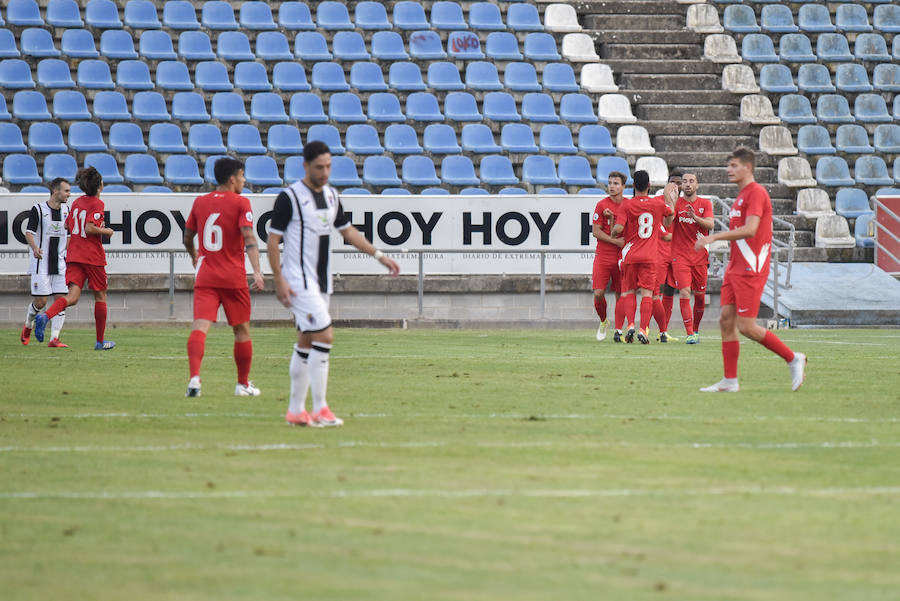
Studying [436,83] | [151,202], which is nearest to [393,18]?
[436,83]

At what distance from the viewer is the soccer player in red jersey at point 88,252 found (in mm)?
15984

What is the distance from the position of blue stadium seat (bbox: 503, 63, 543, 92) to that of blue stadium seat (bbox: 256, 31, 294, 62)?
4190 mm

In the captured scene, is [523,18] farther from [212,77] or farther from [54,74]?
[54,74]

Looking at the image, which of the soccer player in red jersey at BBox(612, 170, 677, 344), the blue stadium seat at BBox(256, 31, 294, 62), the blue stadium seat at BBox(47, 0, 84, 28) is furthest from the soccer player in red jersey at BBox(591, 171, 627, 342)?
the blue stadium seat at BBox(47, 0, 84, 28)

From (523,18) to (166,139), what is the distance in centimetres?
806

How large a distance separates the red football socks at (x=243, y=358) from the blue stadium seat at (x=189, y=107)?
14785mm

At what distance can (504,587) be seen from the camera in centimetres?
459

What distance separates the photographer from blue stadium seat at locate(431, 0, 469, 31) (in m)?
27.6

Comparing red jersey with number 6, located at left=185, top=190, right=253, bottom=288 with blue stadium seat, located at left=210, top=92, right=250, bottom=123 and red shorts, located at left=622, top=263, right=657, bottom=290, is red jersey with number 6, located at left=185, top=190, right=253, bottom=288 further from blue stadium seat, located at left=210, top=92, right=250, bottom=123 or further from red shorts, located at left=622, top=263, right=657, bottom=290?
blue stadium seat, located at left=210, top=92, right=250, bottom=123

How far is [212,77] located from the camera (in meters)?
25.8

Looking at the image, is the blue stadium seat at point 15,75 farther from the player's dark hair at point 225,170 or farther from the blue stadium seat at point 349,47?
the player's dark hair at point 225,170

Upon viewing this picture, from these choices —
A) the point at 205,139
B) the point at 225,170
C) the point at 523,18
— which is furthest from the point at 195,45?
the point at 225,170

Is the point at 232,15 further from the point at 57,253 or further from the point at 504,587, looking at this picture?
the point at 504,587

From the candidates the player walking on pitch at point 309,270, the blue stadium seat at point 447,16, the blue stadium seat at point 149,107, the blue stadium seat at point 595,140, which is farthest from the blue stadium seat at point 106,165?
the player walking on pitch at point 309,270
